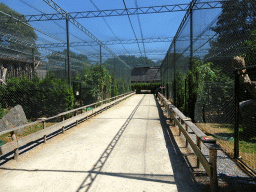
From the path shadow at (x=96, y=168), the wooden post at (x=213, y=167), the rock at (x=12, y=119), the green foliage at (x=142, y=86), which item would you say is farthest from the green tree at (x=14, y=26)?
the green foliage at (x=142, y=86)

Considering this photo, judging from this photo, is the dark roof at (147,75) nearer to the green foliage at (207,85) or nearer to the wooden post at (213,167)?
the green foliage at (207,85)

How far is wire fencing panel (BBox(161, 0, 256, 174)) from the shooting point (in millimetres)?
3463

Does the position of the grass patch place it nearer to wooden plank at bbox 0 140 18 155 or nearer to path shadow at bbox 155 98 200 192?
path shadow at bbox 155 98 200 192

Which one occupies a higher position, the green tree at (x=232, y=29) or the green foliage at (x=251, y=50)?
the green tree at (x=232, y=29)

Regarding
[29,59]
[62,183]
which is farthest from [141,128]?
[29,59]

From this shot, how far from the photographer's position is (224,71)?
500 cm

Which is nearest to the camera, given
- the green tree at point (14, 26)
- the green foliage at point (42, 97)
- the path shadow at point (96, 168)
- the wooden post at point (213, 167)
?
the wooden post at point (213, 167)

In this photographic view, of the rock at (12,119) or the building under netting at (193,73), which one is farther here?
the rock at (12,119)

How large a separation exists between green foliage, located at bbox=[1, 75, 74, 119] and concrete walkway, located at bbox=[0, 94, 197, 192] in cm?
330

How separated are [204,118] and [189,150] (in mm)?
2412

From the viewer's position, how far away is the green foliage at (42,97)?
809 cm

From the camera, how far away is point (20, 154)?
13.9 feet

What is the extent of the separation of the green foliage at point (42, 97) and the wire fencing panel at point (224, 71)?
5528 mm

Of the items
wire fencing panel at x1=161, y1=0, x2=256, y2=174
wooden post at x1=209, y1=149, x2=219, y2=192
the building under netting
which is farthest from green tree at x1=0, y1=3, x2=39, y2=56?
wooden post at x1=209, y1=149, x2=219, y2=192
